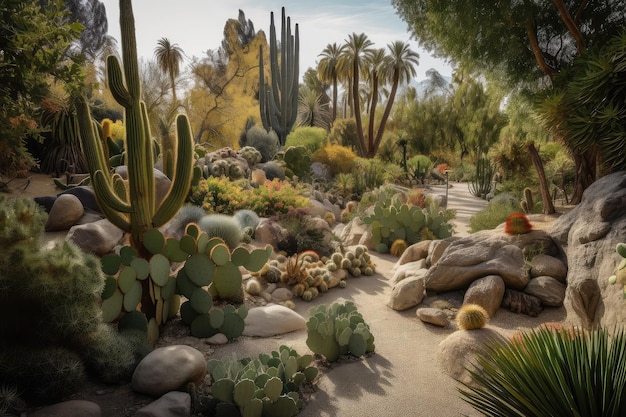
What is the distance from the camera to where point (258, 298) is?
5.79 meters

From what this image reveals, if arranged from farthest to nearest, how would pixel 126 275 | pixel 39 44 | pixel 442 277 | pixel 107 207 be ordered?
1. pixel 442 277
2. pixel 107 207
3. pixel 126 275
4. pixel 39 44

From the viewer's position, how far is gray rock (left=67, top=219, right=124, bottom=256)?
18.0 ft

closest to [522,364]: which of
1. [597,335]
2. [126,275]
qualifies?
[597,335]

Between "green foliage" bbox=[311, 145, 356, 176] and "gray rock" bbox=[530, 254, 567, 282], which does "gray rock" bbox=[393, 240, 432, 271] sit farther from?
"green foliage" bbox=[311, 145, 356, 176]

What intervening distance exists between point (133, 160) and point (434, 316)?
3522 mm

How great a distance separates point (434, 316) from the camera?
197 inches

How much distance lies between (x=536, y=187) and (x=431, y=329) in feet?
24.9

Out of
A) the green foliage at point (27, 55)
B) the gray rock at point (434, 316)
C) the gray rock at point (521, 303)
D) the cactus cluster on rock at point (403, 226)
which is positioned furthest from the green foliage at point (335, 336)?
the cactus cluster on rock at point (403, 226)

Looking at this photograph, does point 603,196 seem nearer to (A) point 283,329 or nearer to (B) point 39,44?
(A) point 283,329

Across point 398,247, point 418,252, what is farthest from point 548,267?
point 398,247

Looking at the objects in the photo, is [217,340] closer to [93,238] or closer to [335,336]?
[335,336]

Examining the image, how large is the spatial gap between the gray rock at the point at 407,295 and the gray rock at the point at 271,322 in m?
1.30

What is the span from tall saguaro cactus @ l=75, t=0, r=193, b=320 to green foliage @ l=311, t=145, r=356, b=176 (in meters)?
12.9

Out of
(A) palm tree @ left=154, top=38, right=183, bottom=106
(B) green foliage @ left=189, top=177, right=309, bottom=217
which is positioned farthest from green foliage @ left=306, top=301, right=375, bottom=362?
(A) palm tree @ left=154, top=38, right=183, bottom=106
